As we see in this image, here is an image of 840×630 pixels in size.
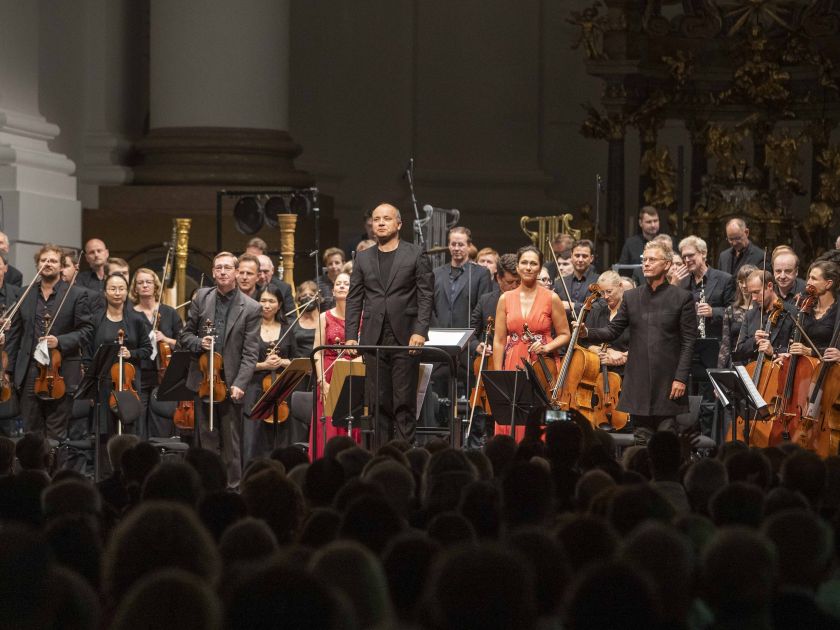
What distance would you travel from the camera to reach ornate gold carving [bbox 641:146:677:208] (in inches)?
728

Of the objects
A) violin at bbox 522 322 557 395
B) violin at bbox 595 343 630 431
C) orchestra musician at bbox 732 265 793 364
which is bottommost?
violin at bbox 595 343 630 431

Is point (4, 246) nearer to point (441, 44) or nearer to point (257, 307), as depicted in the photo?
point (257, 307)

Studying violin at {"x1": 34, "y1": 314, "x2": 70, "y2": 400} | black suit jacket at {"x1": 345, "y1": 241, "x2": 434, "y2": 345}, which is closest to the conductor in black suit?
black suit jacket at {"x1": 345, "y1": 241, "x2": 434, "y2": 345}

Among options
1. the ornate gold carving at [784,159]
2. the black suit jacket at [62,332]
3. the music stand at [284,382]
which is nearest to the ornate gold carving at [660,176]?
the ornate gold carving at [784,159]

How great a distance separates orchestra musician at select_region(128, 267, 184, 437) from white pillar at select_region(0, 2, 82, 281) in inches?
105

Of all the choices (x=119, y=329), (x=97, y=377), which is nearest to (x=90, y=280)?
(x=119, y=329)

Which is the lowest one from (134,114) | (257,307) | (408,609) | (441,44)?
(408,609)

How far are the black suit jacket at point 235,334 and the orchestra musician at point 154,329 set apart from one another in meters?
1.03

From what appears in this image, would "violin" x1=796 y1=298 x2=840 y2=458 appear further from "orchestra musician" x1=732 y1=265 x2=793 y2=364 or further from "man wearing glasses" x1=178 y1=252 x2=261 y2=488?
"man wearing glasses" x1=178 y1=252 x2=261 y2=488

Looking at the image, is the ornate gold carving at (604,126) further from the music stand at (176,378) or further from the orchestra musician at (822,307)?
the music stand at (176,378)

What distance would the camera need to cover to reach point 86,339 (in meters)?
11.2

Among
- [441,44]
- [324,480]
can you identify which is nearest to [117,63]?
[441,44]

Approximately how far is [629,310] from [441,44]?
11.2m

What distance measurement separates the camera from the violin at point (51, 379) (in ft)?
36.3
